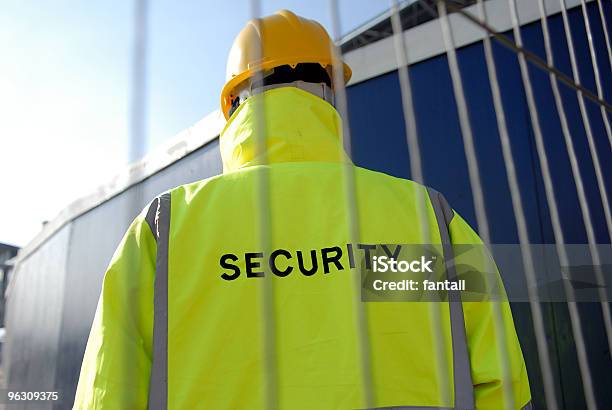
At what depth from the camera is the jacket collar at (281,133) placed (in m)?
1.22

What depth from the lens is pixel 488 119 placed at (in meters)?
2.72

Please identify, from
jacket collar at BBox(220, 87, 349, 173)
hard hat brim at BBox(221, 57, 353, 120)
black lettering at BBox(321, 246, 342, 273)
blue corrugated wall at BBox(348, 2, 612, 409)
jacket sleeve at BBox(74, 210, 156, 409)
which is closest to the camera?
jacket sleeve at BBox(74, 210, 156, 409)

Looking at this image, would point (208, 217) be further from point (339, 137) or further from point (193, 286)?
point (339, 137)

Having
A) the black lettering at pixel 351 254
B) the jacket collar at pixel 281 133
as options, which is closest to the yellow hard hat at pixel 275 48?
the jacket collar at pixel 281 133

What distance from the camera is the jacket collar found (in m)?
1.22

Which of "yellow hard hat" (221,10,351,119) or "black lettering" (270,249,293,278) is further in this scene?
"yellow hard hat" (221,10,351,119)

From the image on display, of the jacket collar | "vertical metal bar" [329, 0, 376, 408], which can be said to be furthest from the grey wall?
"vertical metal bar" [329, 0, 376, 408]

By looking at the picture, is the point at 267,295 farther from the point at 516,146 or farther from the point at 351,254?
→ the point at 516,146

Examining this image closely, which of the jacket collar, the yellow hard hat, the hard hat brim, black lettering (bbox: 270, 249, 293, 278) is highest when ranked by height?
the yellow hard hat

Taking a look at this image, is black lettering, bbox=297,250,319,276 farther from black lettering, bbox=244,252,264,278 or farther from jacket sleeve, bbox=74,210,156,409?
jacket sleeve, bbox=74,210,156,409

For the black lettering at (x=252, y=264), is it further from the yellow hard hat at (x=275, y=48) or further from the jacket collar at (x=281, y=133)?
the yellow hard hat at (x=275, y=48)

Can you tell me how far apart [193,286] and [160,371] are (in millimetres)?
158

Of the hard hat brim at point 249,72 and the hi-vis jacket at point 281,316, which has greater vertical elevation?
the hard hat brim at point 249,72

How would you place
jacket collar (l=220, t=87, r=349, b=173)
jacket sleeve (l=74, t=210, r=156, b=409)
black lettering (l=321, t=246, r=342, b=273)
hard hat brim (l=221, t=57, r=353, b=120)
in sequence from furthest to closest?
1. hard hat brim (l=221, t=57, r=353, b=120)
2. jacket collar (l=220, t=87, r=349, b=173)
3. black lettering (l=321, t=246, r=342, b=273)
4. jacket sleeve (l=74, t=210, r=156, b=409)
